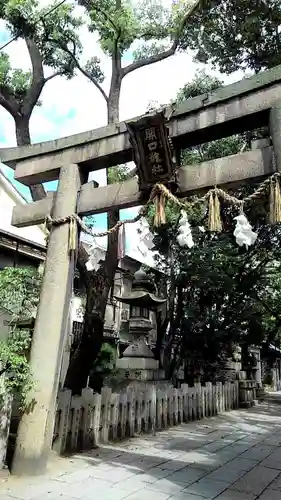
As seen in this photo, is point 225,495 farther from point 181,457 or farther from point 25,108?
point 25,108

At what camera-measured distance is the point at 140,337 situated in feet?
33.4

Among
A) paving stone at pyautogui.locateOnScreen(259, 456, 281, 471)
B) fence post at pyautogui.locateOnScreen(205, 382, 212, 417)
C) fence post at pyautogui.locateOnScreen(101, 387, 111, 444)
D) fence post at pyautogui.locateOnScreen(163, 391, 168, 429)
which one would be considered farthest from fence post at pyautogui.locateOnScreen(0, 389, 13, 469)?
fence post at pyautogui.locateOnScreen(205, 382, 212, 417)

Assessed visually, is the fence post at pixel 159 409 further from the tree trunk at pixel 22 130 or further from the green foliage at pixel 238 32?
the green foliage at pixel 238 32

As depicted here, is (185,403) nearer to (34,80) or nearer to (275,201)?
(275,201)

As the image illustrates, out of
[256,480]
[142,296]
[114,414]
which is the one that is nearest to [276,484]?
[256,480]

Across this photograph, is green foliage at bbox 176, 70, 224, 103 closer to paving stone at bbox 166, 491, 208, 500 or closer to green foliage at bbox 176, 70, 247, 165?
green foliage at bbox 176, 70, 247, 165

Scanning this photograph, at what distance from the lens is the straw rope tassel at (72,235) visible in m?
5.44

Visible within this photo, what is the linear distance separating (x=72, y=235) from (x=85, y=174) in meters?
1.12

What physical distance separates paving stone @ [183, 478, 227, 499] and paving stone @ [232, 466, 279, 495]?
171 mm

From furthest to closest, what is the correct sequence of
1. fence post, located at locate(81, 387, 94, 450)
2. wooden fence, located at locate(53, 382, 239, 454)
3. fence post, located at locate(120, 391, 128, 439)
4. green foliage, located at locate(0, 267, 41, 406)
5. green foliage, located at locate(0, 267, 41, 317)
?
fence post, located at locate(120, 391, 128, 439)
fence post, located at locate(81, 387, 94, 450)
green foliage, located at locate(0, 267, 41, 317)
wooden fence, located at locate(53, 382, 239, 454)
green foliage, located at locate(0, 267, 41, 406)

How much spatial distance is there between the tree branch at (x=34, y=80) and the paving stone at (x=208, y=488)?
31.0 feet

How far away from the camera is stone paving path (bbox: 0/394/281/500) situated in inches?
159

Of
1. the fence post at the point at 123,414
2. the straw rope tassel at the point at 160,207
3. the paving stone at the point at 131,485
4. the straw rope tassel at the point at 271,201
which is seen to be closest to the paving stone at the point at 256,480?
the paving stone at the point at 131,485

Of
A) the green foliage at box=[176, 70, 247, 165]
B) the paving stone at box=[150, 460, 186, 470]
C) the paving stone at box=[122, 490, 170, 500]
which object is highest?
the green foliage at box=[176, 70, 247, 165]
